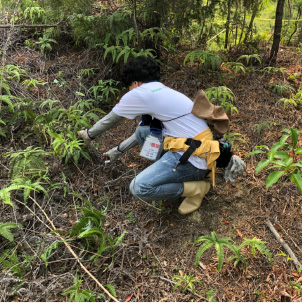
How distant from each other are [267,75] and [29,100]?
3.99 m

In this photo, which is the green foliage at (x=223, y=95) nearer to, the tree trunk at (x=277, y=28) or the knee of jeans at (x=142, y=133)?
the knee of jeans at (x=142, y=133)

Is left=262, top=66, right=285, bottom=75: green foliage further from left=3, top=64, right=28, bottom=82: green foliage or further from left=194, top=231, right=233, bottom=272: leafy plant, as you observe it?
left=3, top=64, right=28, bottom=82: green foliage

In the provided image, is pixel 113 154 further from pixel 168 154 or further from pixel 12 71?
pixel 12 71

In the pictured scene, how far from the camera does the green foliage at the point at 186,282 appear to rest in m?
2.40

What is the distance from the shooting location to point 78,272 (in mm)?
2570

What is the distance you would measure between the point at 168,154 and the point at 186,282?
1267mm

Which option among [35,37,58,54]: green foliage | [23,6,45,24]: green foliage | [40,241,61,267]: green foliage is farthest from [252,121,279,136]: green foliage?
[23,6,45,24]: green foliage

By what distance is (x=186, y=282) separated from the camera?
2.48 meters

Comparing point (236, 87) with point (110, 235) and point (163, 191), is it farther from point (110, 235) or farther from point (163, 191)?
point (110, 235)

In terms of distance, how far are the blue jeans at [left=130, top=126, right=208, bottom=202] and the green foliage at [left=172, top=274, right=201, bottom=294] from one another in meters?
0.82

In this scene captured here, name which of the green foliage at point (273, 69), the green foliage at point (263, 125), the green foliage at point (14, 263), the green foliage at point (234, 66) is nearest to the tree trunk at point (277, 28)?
the green foliage at point (273, 69)

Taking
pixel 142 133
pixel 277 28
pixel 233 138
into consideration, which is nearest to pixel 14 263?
pixel 142 133

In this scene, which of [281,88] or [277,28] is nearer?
[281,88]

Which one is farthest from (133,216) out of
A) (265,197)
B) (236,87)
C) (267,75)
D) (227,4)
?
(227,4)
